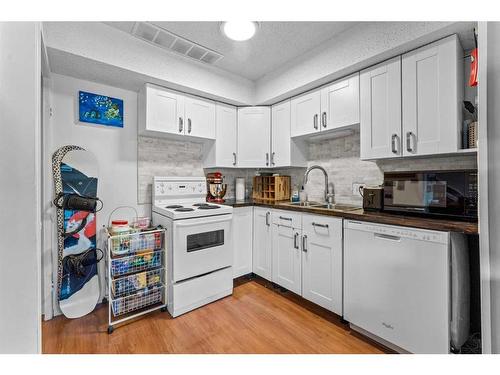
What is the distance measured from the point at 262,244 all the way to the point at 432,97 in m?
2.02

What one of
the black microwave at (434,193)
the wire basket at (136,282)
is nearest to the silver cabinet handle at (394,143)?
the black microwave at (434,193)

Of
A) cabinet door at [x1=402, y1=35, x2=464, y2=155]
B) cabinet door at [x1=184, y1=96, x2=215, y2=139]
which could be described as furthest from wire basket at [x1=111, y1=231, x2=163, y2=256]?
cabinet door at [x1=402, y1=35, x2=464, y2=155]

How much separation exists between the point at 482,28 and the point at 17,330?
1511mm

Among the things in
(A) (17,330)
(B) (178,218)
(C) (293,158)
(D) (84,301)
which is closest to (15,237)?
(A) (17,330)

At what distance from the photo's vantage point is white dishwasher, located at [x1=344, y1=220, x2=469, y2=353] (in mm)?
1360

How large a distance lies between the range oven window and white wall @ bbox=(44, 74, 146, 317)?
74 cm

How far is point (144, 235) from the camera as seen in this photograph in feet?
6.75

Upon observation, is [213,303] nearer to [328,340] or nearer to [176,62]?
[328,340]

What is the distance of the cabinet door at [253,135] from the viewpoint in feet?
9.57

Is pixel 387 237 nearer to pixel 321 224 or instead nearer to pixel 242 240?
pixel 321 224

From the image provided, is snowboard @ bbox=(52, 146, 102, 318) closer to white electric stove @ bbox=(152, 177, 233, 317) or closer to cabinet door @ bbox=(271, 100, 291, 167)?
white electric stove @ bbox=(152, 177, 233, 317)

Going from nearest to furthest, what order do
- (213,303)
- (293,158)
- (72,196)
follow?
(72,196), (213,303), (293,158)

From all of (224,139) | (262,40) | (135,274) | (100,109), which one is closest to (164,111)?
(100,109)

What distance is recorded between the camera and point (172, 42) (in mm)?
2074
